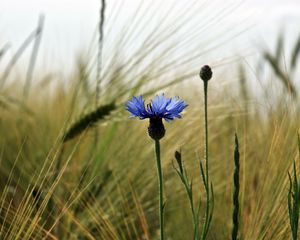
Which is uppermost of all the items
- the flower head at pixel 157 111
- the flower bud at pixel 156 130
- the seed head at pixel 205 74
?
the seed head at pixel 205 74

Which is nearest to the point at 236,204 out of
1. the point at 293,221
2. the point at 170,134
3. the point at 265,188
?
the point at 293,221

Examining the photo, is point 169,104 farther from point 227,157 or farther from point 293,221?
point 227,157

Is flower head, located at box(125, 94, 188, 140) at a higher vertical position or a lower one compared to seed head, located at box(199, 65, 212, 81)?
lower

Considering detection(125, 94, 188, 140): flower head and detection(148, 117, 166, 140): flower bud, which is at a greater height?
detection(125, 94, 188, 140): flower head

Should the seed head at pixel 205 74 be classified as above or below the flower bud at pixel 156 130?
above

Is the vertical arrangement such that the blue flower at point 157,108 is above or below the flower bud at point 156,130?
above

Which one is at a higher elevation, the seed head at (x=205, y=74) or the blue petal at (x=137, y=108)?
the seed head at (x=205, y=74)

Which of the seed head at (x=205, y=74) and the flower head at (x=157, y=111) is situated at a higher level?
the seed head at (x=205, y=74)

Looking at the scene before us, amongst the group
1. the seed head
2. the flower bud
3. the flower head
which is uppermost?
the seed head
